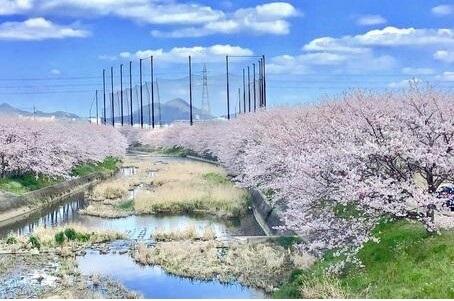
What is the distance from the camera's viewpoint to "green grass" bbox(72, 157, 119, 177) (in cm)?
6493

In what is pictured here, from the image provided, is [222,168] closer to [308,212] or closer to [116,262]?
[116,262]

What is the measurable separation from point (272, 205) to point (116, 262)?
10.9 metres

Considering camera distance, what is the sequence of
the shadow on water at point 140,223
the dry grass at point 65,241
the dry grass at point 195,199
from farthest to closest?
the dry grass at point 195,199
the shadow on water at point 140,223
the dry grass at point 65,241

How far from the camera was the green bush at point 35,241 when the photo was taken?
30.4 meters

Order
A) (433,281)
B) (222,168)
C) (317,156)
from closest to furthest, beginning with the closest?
1. (433,281)
2. (317,156)
3. (222,168)

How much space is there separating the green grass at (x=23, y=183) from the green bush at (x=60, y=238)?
15.4 m

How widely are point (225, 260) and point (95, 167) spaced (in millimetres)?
48967

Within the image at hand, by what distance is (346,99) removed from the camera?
A: 34.1 metres

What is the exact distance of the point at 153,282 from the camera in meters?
24.4

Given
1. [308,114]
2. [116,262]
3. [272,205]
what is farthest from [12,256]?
[308,114]

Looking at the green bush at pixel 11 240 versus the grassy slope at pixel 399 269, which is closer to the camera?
the grassy slope at pixel 399 269

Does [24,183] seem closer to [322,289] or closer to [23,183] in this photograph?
[23,183]

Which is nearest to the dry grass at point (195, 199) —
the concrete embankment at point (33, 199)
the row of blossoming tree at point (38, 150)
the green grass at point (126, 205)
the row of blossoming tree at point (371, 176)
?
the green grass at point (126, 205)

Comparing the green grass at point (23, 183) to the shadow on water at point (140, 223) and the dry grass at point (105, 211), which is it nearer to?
the shadow on water at point (140, 223)
